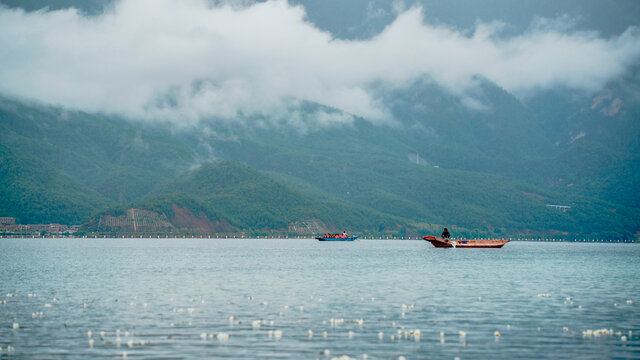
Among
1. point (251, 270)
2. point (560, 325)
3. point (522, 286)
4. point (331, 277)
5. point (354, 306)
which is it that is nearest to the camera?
point (560, 325)

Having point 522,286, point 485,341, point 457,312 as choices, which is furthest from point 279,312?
point 522,286

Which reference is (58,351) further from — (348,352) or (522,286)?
(522,286)

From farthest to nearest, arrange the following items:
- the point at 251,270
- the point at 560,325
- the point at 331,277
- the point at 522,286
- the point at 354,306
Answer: the point at 251,270 → the point at 331,277 → the point at 522,286 → the point at 354,306 → the point at 560,325

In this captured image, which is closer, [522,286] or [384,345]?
[384,345]

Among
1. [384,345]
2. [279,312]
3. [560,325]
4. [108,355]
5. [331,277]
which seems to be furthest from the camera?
[331,277]

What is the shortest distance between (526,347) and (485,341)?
293 centimetres

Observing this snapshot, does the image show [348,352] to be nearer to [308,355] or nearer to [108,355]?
[308,355]

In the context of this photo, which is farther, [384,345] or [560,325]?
[560,325]

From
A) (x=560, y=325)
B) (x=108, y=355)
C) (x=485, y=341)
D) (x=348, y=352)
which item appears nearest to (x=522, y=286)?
(x=560, y=325)

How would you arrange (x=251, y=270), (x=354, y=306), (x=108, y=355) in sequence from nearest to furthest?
(x=108, y=355) → (x=354, y=306) → (x=251, y=270)

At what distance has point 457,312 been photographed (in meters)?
65.8

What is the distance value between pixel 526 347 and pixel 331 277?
59.0m

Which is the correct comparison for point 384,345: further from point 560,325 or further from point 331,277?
point 331,277

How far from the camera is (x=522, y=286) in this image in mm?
92938
